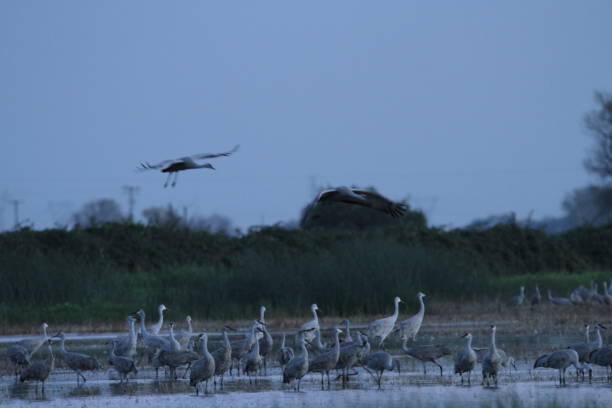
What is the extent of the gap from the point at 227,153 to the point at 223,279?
15.2 m

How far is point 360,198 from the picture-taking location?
13.3 m

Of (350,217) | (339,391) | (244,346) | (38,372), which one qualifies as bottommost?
(339,391)

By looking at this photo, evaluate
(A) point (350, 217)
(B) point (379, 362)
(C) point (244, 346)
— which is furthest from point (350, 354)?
(A) point (350, 217)

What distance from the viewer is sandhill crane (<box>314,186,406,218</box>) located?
13.1 metres

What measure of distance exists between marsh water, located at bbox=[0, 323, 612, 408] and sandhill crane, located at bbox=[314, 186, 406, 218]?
2.25 metres

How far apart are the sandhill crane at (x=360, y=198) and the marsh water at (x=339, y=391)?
7.37 feet

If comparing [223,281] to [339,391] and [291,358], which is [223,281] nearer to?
[291,358]

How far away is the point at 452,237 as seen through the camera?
3797 cm

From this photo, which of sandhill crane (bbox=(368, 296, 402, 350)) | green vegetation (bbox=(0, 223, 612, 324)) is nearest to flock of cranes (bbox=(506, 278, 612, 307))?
green vegetation (bbox=(0, 223, 612, 324))

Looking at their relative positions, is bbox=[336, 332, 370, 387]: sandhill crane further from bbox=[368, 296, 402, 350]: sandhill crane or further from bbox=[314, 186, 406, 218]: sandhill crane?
bbox=[368, 296, 402, 350]: sandhill crane

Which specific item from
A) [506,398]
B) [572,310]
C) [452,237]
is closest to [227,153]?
[506,398]

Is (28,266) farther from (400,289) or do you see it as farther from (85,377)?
(85,377)

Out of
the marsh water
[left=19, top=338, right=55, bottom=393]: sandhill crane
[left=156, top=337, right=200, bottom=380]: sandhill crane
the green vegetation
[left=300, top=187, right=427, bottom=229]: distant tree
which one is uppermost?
[left=300, top=187, right=427, bottom=229]: distant tree

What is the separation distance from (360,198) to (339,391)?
8.07 feet
